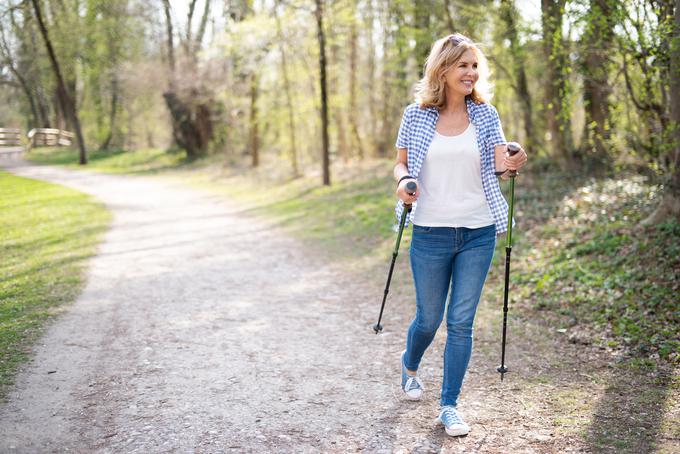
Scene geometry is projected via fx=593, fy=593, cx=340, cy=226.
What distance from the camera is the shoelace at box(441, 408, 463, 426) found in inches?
137

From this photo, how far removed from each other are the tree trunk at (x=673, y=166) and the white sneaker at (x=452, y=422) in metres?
4.28

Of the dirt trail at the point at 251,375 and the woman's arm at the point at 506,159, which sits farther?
the dirt trail at the point at 251,375

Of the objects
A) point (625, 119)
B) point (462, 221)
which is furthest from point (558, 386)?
point (625, 119)

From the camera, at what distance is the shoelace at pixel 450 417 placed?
348 cm

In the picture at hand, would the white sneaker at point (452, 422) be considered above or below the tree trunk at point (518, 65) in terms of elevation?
below

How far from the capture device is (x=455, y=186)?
11.0ft

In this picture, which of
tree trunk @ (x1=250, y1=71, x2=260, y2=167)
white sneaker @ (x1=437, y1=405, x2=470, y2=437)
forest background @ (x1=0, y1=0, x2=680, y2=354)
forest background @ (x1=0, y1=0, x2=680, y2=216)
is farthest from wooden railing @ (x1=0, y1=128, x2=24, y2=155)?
white sneaker @ (x1=437, y1=405, x2=470, y2=437)

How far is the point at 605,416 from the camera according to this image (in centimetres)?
374

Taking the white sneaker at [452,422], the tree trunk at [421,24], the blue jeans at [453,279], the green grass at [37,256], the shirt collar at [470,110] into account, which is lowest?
the white sneaker at [452,422]

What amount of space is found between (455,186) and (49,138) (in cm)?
3342

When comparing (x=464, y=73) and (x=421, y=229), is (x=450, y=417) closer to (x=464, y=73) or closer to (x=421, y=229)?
(x=421, y=229)

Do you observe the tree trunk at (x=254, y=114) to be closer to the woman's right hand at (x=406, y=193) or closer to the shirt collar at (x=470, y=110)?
the shirt collar at (x=470, y=110)

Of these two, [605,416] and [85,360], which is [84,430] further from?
[605,416]

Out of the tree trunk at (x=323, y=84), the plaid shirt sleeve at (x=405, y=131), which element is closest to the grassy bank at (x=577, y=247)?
the tree trunk at (x=323, y=84)
